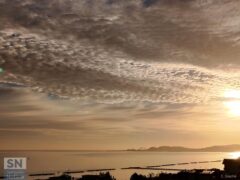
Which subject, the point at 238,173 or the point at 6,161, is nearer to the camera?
the point at 6,161

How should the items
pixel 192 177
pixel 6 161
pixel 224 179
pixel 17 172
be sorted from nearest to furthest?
pixel 6 161 < pixel 17 172 < pixel 224 179 < pixel 192 177

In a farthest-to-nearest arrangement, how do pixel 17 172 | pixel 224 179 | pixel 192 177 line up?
pixel 192 177
pixel 224 179
pixel 17 172

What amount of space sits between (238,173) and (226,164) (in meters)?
3.12

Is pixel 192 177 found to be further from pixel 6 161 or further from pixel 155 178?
pixel 6 161

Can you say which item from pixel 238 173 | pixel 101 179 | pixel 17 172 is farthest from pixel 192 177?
pixel 17 172

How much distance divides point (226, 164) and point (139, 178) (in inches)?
686

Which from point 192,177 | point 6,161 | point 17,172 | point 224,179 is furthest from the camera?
point 192,177

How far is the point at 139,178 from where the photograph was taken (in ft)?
251

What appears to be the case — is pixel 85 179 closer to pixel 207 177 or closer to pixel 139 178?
pixel 139 178

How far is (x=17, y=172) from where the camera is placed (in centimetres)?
3838

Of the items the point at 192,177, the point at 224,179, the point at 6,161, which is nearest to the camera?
Answer: the point at 6,161

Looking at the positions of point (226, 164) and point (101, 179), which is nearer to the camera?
point (226, 164)

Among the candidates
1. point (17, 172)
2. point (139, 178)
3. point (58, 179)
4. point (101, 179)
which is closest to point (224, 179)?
point (139, 178)

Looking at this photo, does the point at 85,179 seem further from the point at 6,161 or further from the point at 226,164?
the point at 6,161
